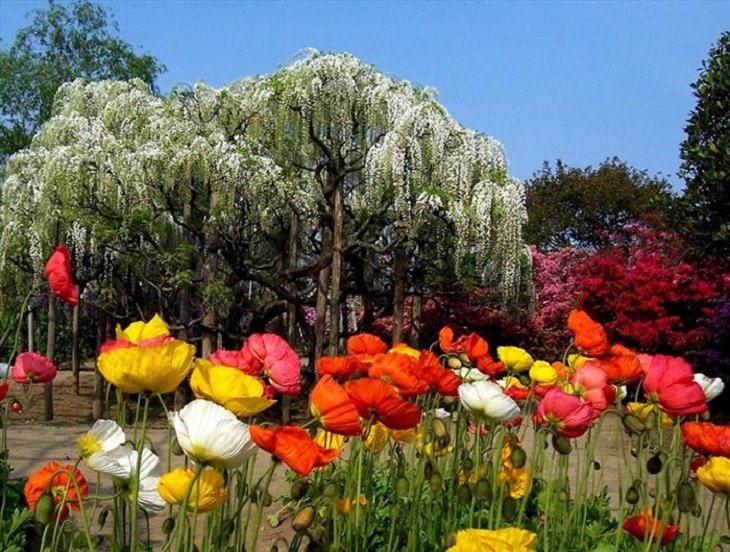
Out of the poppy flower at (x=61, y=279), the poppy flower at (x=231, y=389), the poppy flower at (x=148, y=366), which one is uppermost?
the poppy flower at (x=61, y=279)

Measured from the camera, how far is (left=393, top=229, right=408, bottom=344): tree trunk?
8.52m

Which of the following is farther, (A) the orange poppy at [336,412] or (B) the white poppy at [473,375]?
(B) the white poppy at [473,375]

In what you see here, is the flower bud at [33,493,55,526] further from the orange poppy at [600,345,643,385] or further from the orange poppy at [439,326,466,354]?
the orange poppy at [439,326,466,354]

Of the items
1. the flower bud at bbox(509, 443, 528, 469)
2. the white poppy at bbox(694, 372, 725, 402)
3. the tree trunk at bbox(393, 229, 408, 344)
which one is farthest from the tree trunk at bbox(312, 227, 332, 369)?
the flower bud at bbox(509, 443, 528, 469)

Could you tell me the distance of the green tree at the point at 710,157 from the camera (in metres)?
6.83

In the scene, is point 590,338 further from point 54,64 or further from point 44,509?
point 54,64

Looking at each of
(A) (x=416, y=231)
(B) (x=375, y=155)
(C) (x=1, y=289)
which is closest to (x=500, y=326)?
(A) (x=416, y=231)

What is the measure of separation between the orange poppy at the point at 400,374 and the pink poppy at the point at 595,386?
400 mm

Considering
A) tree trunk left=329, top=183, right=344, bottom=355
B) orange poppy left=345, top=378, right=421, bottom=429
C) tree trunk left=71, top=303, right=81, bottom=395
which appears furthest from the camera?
tree trunk left=71, top=303, right=81, bottom=395

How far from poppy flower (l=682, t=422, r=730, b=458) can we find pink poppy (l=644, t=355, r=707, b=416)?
0.27 ft

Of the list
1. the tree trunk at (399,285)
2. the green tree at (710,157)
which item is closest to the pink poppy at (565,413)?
the green tree at (710,157)

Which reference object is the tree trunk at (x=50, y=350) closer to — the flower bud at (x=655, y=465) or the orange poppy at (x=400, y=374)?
the orange poppy at (x=400, y=374)

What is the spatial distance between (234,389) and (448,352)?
1.22 metres

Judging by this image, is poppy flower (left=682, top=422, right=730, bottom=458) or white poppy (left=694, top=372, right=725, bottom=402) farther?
white poppy (left=694, top=372, right=725, bottom=402)
